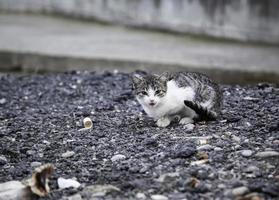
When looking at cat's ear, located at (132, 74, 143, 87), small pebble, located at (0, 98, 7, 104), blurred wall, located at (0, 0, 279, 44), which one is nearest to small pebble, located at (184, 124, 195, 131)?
cat's ear, located at (132, 74, 143, 87)

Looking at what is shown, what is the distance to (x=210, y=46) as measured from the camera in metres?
9.51

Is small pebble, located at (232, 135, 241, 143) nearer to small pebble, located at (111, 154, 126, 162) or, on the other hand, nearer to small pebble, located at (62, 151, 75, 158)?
small pebble, located at (111, 154, 126, 162)

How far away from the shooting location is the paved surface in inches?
328

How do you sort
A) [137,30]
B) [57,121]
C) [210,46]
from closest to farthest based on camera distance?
[57,121] < [210,46] < [137,30]

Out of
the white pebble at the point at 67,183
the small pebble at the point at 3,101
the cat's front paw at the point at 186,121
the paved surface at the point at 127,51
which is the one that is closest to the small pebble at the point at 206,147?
the cat's front paw at the point at 186,121

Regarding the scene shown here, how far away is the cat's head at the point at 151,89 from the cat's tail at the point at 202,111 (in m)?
0.24

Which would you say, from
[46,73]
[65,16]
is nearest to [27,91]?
[46,73]

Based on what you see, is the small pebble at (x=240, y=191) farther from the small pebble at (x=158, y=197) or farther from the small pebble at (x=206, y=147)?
the small pebble at (x=206, y=147)

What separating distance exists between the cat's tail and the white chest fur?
0.13 metres

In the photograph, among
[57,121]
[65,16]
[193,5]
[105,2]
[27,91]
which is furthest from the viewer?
[65,16]

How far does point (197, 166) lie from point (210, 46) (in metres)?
5.20

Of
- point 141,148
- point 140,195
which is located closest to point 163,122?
point 141,148

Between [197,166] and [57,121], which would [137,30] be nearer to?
[57,121]

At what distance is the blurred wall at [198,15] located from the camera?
944 cm
